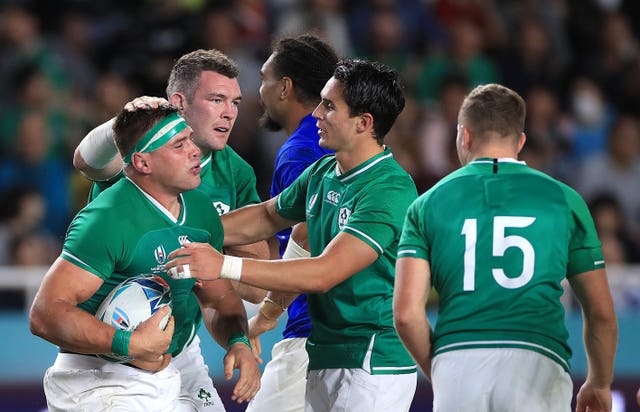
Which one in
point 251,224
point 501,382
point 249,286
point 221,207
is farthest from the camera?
point 249,286

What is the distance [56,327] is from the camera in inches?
157

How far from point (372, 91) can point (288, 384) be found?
1.53 meters

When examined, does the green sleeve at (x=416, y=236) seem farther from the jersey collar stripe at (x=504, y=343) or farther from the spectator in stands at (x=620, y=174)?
the spectator in stands at (x=620, y=174)

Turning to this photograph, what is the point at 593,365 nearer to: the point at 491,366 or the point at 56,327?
the point at 491,366

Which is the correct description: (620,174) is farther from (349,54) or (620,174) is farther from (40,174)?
(40,174)

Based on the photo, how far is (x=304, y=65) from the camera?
5.69 metres

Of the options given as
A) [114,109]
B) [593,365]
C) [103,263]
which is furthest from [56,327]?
[114,109]

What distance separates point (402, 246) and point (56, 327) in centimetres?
127

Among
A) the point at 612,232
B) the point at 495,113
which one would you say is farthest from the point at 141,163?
the point at 612,232

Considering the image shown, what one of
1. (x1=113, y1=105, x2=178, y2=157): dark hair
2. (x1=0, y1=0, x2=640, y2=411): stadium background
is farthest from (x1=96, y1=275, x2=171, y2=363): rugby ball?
(x1=0, y1=0, x2=640, y2=411): stadium background

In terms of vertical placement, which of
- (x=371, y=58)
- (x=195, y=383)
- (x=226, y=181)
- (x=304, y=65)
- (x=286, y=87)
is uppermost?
(x=371, y=58)

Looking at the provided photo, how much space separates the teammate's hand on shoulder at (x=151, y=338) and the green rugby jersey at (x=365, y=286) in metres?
0.77

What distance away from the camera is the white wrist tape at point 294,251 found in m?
5.27

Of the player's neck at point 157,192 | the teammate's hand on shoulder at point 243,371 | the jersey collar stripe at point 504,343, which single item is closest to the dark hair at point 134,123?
the player's neck at point 157,192
